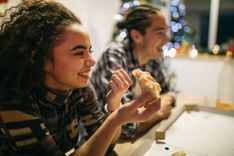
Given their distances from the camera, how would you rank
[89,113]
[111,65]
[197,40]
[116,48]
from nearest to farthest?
[89,113], [111,65], [116,48], [197,40]

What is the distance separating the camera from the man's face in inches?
67.2

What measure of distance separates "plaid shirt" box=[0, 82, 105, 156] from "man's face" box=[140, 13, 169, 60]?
0.72 meters

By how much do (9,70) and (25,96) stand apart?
0.33ft

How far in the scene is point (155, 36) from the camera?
5.63ft

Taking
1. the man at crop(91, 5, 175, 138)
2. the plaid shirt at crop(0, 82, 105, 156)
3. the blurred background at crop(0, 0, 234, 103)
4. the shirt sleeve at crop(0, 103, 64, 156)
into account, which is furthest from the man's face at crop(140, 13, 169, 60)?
the blurred background at crop(0, 0, 234, 103)

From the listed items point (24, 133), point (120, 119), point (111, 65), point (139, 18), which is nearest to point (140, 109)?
point (120, 119)

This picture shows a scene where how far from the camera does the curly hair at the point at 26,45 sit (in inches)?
32.8

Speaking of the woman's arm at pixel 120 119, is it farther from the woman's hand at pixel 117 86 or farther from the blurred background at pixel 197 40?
the blurred background at pixel 197 40

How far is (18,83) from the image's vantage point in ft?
2.70

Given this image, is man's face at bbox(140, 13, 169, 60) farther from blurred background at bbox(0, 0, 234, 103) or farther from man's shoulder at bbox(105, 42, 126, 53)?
blurred background at bbox(0, 0, 234, 103)

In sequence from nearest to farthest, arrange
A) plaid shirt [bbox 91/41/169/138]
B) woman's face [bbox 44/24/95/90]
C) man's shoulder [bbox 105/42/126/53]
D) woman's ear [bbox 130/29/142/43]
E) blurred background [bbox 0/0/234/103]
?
woman's face [bbox 44/24/95/90]
plaid shirt [bbox 91/41/169/138]
man's shoulder [bbox 105/42/126/53]
woman's ear [bbox 130/29/142/43]
blurred background [bbox 0/0/234/103]

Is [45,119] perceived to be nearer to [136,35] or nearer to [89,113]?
[89,113]

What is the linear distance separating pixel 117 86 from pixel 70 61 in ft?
0.72

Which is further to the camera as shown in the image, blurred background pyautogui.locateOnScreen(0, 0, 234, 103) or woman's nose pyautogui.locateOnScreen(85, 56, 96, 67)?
blurred background pyautogui.locateOnScreen(0, 0, 234, 103)
